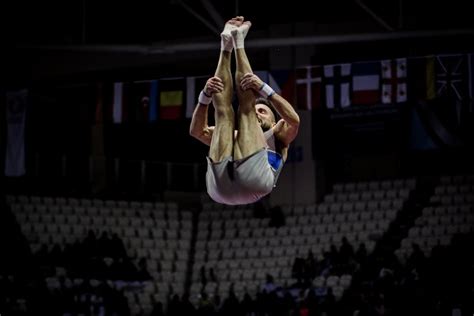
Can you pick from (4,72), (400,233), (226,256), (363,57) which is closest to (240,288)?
(226,256)

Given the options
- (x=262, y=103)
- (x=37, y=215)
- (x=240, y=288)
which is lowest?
(x=240, y=288)

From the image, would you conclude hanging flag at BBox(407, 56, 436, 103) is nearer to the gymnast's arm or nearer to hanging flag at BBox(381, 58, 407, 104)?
hanging flag at BBox(381, 58, 407, 104)

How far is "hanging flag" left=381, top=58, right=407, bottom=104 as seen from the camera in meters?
19.1

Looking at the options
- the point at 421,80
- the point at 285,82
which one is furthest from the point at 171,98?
the point at 421,80

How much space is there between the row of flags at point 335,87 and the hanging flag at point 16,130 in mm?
2095

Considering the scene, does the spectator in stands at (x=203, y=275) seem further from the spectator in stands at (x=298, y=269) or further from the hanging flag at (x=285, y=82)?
the hanging flag at (x=285, y=82)

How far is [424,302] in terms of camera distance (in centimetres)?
1639

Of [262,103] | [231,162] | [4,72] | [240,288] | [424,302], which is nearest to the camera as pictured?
[231,162]

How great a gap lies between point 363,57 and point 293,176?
345 centimetres

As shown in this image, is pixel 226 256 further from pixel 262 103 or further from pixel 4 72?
pixel 262 103

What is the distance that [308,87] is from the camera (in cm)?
1983

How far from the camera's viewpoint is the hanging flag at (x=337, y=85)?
64.0 feet

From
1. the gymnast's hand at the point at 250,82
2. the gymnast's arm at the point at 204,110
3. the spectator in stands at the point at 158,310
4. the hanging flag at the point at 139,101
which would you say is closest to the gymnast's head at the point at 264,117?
the gymnast's arm at the point at 204,110

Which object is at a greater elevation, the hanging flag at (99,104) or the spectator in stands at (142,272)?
the hanging flag at (99,104)
